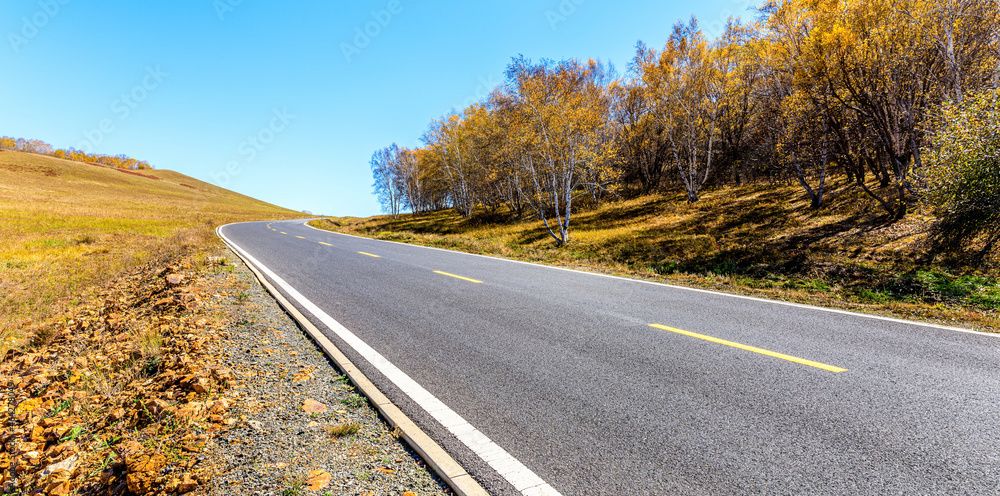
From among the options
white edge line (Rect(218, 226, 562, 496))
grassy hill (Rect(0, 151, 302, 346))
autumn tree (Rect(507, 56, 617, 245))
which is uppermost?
autumn tree (Rect(507, 56, 617, 245))

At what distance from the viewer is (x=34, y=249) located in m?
16.0

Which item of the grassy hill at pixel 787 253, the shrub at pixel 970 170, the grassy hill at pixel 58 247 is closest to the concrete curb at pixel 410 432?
the grassy hill at pixel 58 247

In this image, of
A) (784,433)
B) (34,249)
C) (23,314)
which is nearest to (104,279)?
(23,314)

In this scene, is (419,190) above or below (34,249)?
above

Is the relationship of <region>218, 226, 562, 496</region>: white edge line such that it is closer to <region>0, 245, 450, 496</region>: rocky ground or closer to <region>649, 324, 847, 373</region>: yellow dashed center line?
<region>0, 245, 450, 496</region>: rocky ground

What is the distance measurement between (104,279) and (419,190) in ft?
144

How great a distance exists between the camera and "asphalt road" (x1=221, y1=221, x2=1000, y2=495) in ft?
7.83

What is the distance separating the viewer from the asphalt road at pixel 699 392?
2.39m

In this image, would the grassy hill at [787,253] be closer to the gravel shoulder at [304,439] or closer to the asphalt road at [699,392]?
the asphalt road at [699,392]

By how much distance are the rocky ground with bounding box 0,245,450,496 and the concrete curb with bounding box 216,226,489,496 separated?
0.07 meters

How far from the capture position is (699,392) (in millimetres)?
3383

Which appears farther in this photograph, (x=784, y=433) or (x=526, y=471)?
(x=784, y=433)

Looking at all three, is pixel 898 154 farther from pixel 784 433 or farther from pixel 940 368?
pixel 784 433

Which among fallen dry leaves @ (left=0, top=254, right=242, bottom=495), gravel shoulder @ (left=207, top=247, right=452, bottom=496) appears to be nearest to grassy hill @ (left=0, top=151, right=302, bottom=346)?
fallen dry leaves @ (left=0, top=254, right=242, bottom=495)
